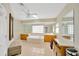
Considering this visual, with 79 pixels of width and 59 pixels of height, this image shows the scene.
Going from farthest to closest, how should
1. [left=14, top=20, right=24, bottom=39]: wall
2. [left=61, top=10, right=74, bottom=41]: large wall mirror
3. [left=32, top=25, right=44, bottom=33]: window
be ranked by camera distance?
[left=32, top=25, right=44, bottom=33]: window < [left=14, top=20, right=24, bottom=39]: wall < [left=61, top=10, right=74, bottom=41]: large wall mirror

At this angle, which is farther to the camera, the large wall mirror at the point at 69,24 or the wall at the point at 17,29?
the wall at the point at 17,29

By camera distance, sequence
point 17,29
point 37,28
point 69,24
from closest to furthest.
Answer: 1. point 69,24
2. point 17,29
3. point 37,28

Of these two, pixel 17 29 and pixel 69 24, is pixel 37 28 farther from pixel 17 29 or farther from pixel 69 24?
pixel 69 24

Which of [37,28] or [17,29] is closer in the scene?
[17,29]

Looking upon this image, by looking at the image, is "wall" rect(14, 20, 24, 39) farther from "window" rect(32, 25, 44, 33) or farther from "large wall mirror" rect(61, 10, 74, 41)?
"large wall mirror" rect(61, 10, 74, 41)

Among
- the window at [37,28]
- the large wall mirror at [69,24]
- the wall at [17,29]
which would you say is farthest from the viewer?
the window at [37,28]

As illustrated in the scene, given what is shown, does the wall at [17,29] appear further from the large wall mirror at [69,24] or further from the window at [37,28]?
the large wall mirror at [69,24]

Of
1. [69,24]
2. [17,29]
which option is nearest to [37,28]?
[17,29]

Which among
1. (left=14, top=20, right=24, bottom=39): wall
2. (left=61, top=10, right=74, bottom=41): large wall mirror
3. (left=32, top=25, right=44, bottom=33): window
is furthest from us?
(left=32, top=25, right=44, bottom=33): window

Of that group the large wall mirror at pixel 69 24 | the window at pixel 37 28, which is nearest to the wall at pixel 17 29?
the window at pixel 37 28

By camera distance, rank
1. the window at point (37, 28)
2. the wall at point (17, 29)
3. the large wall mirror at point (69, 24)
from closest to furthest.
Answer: the large wall mirror at point (69, 24) < the wall at point (17, 29) < the window at point (37, 28)

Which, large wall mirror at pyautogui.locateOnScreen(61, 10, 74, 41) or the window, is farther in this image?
the window

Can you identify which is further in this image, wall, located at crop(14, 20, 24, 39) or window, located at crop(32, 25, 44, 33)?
window, located at crop(32, 25, 44, 33)

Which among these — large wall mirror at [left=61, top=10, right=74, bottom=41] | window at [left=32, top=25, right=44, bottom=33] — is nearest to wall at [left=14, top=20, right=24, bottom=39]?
window at [left=32, top=25, right=44, bottom=33]
